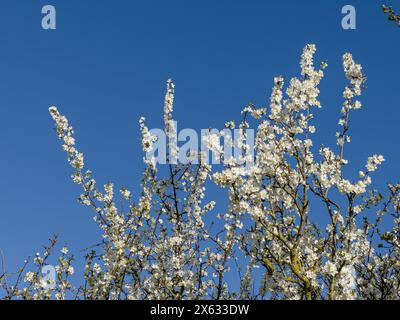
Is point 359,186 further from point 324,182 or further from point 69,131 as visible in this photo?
point 69,131

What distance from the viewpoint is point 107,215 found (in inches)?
496
